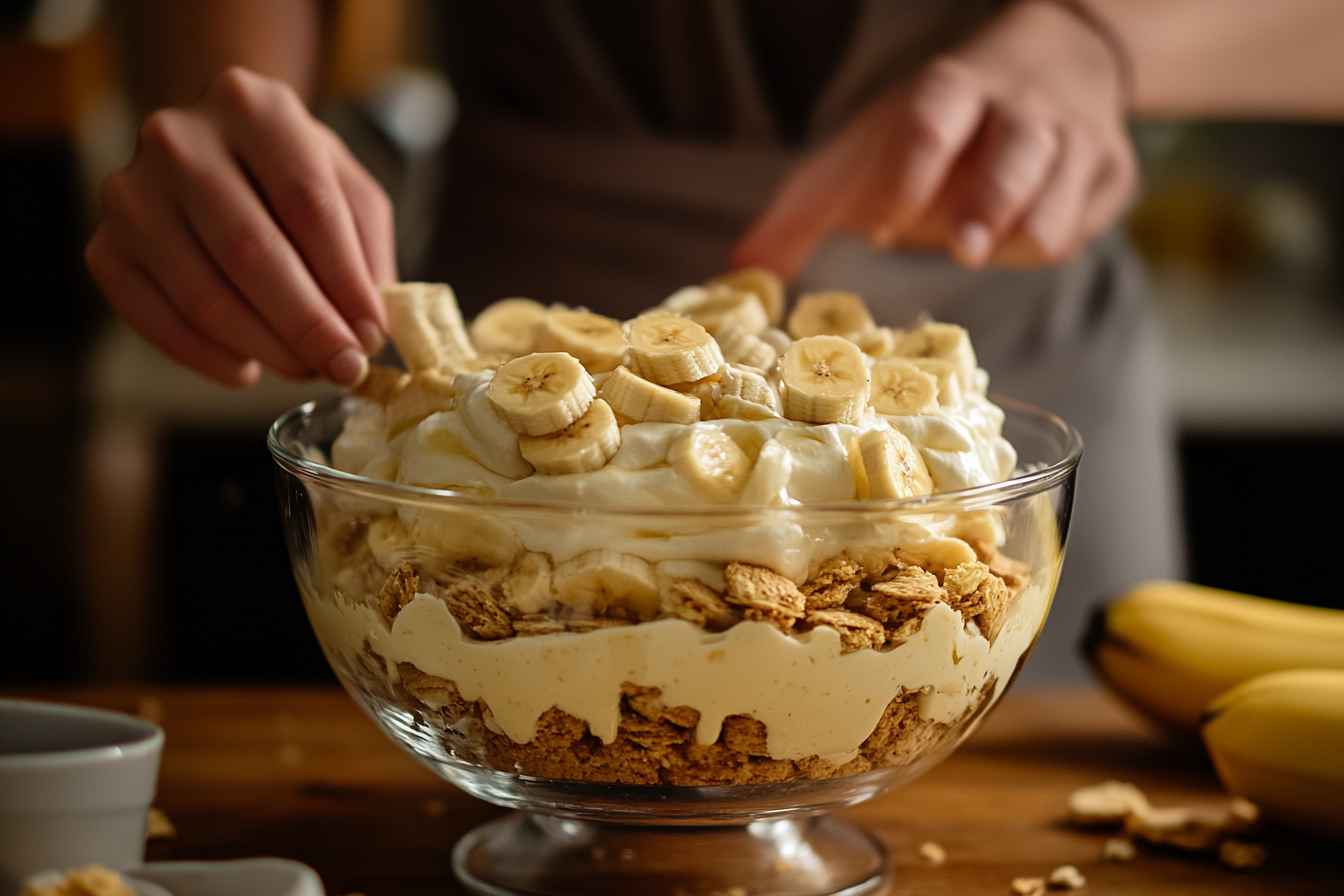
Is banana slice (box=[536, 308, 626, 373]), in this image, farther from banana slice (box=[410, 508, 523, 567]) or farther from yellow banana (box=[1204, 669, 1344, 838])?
yellow banana (box=[1204, 669, 1344, 838])

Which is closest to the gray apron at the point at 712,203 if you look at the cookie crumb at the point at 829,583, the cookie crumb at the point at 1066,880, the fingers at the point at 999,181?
the fingers at the point at 999,181

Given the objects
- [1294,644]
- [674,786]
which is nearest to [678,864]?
[674,786]

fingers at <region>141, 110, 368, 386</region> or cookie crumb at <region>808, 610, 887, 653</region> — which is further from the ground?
fingers at <region>141, 110, 368, 386</region>

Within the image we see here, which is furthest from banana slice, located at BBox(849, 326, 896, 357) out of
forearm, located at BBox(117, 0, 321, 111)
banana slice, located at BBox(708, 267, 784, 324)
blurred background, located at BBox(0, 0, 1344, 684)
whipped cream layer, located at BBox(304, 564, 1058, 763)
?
blurred background, located at BBox(0, 0, 1344, 684)

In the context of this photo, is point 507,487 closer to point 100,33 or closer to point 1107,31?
point 1107,31

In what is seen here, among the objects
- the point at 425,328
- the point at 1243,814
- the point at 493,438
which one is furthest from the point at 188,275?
the point at 1243,814

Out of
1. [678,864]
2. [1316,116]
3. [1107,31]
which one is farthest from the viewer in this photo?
[1316,116]
